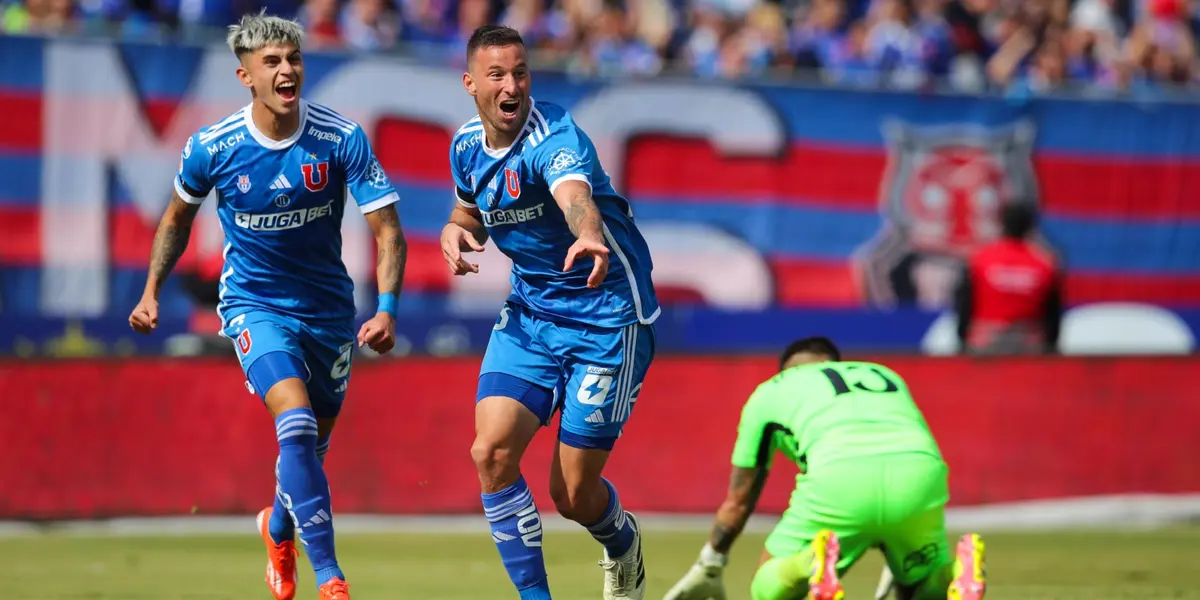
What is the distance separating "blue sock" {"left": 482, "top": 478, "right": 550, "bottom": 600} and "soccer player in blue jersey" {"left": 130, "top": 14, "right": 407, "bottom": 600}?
744 mm

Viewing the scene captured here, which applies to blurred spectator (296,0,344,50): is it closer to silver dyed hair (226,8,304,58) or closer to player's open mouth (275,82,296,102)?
silver dyed hair (226,8,304,58)

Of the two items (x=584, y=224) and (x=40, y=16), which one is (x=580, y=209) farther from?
(x=40, y=16)

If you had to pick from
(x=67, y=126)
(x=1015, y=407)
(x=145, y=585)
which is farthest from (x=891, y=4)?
(x=145, y=585)

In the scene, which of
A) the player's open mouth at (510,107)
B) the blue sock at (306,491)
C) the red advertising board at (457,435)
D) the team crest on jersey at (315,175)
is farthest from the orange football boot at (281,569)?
the red advertising board at (457,435)

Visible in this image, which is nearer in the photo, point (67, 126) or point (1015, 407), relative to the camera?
point (1015, 407)

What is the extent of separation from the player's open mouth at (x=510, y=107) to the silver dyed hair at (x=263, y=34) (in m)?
1.15

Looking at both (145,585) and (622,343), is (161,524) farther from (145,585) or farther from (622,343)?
(622,343)

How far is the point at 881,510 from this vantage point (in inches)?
257

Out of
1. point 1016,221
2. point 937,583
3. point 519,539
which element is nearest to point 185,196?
point 519,539

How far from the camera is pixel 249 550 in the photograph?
36.3ft

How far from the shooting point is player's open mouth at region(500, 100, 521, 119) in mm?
6938

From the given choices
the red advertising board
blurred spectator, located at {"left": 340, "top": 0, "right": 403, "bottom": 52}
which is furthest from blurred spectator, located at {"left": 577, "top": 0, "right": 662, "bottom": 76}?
the red advertising board

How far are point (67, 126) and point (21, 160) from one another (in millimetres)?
473

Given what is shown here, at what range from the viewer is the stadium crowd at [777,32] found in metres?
14.8
